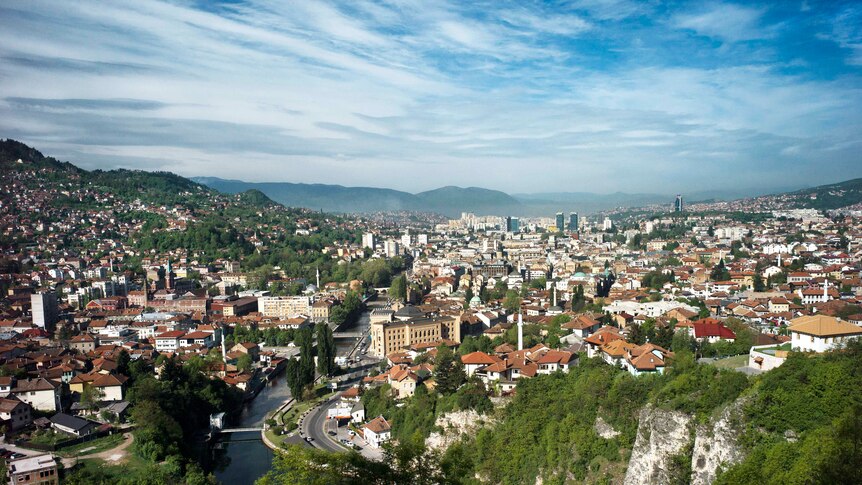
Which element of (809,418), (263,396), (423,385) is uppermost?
(809,418)

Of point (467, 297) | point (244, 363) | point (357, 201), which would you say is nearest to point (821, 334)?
point (244, 363)

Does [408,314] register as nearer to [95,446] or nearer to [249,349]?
[249,349]

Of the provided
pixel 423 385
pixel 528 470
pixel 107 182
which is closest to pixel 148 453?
pixel 423 385

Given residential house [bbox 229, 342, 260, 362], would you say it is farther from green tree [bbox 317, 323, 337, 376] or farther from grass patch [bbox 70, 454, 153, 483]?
grass patch [bbox 70, 454, 153, 483]

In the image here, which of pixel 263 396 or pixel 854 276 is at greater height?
pixel 854 276

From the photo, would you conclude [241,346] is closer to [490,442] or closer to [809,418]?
[490,442]

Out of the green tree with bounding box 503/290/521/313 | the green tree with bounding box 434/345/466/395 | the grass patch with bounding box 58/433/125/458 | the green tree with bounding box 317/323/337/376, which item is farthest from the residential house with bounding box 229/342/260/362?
the green tree with bounding box 503/290/521/313
